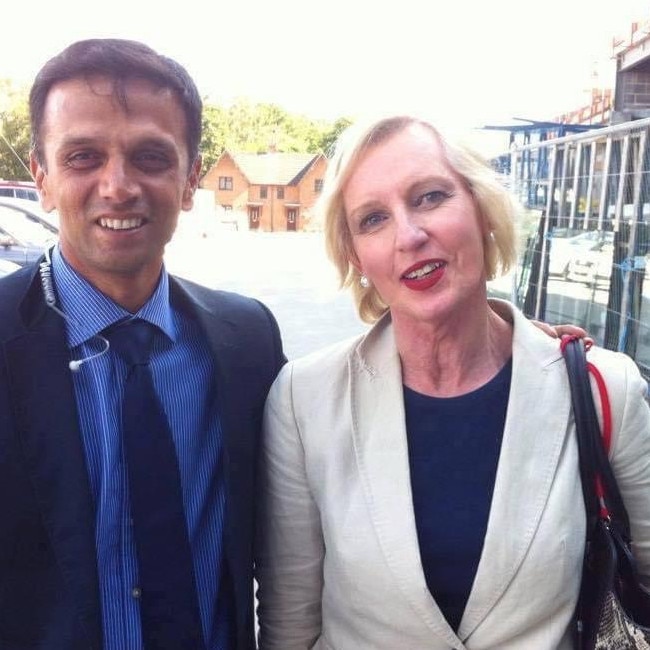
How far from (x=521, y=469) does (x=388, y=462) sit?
316mm

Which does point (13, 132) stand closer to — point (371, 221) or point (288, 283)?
point (288, 283)

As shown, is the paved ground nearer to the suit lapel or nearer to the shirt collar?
the suit lapel

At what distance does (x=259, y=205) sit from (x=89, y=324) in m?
70.0

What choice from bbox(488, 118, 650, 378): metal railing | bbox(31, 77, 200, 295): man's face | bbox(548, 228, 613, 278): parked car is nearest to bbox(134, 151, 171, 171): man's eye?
bbox(31, 77, 200, 295): man's face

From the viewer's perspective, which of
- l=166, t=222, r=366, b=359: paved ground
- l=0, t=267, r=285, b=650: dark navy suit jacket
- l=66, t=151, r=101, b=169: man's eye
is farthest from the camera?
l=166, t=222, r=366, b=359: paved ground

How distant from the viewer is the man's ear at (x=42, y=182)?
76.0 inches

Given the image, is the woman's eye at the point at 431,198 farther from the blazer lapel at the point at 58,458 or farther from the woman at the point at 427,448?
the blazer lapel at the point at 58,458

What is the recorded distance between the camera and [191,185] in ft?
7.02

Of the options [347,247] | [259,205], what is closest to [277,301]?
[347,247]

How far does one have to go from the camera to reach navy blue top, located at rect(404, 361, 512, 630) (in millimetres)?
1812

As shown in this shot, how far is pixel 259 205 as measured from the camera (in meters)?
70.8

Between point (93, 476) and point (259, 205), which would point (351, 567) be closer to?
point (93, 476)

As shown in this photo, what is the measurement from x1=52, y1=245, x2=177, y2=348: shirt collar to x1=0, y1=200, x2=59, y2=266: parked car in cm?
923

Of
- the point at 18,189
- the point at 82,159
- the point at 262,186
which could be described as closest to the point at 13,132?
the point at 262,186
